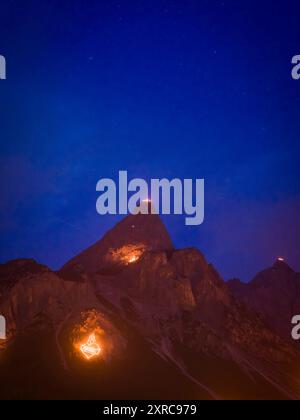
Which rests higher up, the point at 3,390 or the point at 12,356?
the point at 12,356

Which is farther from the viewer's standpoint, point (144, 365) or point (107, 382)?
point (144, 365)

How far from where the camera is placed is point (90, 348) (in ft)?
621

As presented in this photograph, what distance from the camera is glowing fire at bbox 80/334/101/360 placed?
187 m

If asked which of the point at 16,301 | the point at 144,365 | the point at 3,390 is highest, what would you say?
the point at 16,301

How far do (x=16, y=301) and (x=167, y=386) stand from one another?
68.1 meters

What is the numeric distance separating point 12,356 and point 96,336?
1283 inches

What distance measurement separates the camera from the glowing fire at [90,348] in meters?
187

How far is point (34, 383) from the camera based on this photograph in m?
164
